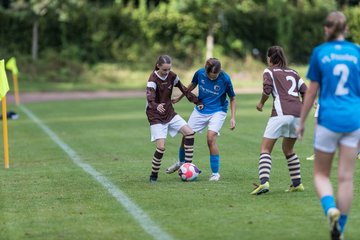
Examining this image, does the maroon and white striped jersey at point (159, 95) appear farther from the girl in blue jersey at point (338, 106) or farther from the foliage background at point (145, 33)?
the foliage background at point (145, 33)

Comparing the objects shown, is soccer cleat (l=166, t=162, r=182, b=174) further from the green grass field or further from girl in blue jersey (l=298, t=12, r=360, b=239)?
girl in blue jersey (l=298, t=12, r=360, b=239)

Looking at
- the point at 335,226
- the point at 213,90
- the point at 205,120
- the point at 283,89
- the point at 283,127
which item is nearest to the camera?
the point at 335,226

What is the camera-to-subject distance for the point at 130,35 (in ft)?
180

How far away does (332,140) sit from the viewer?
7.34m

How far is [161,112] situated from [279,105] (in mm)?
1962

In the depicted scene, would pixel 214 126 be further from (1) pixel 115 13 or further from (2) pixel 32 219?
(1) pixel 115 13

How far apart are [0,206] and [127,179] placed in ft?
8.80

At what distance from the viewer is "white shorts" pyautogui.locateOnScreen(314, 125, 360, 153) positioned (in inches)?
289

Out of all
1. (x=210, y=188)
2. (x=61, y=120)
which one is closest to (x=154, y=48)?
(x=61, y=120)

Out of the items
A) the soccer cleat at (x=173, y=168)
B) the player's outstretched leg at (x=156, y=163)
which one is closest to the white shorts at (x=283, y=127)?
the player's outstretched leg at (x=156, y=163)

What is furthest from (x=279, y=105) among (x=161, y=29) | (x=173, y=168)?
(x=161, y=29)

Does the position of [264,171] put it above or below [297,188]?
above

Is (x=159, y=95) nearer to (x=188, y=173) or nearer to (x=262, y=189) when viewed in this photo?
(x=188, y=173)

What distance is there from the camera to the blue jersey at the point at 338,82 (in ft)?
24.0
